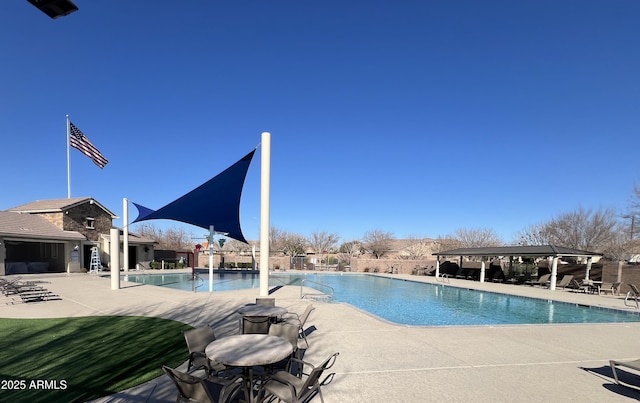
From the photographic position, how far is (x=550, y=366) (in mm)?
5605

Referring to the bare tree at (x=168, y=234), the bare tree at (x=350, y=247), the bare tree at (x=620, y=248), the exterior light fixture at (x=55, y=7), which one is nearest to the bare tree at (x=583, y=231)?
the bare tree at (x=620, y=248)

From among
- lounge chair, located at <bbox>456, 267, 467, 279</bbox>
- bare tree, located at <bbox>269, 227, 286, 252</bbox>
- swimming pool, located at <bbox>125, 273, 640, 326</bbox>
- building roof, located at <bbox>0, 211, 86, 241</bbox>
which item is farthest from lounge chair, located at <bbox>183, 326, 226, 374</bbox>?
bare tree, located at <bbox>269, 227, 286, 252</bbox>

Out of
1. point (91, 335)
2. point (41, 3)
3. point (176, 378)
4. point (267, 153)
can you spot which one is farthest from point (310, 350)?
point (267, 153)

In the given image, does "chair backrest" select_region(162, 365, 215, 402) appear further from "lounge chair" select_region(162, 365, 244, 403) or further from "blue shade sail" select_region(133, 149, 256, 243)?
"blue shade sail" select_region(133, 149, 256, 243)

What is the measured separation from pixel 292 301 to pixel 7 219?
25.3 m

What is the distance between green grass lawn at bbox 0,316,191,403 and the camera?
4316 mm

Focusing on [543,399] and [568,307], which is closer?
[543,399]

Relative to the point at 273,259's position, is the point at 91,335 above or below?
above

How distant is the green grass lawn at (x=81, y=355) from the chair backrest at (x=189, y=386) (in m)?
1.67

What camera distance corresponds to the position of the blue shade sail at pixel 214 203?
1272 centimetres

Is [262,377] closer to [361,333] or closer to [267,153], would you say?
[361,333]

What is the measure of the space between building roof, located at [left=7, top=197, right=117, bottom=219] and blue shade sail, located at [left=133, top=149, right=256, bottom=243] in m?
18.1

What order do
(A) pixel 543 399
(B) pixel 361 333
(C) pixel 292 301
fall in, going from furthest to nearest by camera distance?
(C) pixel 292 301 < (B) pixel 361 333 < (A) pixel 543 399

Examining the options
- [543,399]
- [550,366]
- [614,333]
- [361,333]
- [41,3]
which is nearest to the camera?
[41,3]
